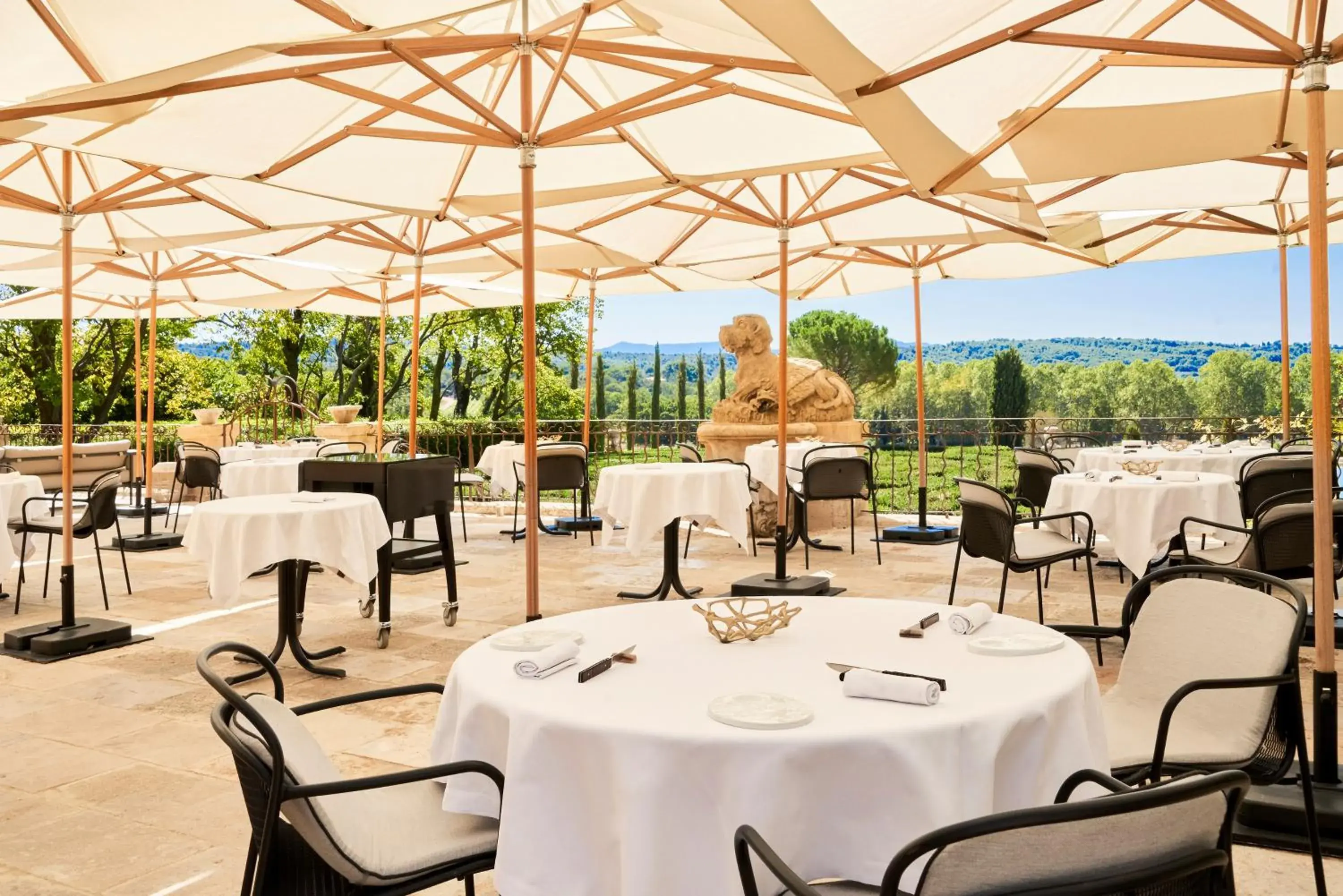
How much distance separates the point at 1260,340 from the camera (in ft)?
151

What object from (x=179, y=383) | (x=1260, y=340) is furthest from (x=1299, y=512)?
(x=1260, y=340)

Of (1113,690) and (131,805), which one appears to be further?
(131,805)

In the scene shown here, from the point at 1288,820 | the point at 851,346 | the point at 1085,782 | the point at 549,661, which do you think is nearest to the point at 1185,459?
the point at 1288,820

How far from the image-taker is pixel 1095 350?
1906 inches

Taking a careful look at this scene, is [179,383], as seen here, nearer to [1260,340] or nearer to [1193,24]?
[1193,24]

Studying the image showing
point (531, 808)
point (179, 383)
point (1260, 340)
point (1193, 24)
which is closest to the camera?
→ point (531, 808)

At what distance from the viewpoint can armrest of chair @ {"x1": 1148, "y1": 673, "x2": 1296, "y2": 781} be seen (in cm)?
217

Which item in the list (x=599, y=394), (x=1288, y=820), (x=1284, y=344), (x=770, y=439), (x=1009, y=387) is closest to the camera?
(x=1288, y=820)

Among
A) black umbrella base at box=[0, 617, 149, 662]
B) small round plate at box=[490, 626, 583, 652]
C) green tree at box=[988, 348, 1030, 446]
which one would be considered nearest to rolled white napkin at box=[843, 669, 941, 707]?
small round plate at box=[490, 626, 583, 652]

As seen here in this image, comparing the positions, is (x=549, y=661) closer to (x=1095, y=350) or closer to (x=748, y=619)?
(x=748, y=619)

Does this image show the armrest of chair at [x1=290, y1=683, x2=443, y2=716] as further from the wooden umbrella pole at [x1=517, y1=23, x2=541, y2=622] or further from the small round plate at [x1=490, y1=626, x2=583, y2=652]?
the wooden umbrella pole at [x1=517, y1=23, x2=541, y2=622]

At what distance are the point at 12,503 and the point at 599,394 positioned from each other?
88.4ft

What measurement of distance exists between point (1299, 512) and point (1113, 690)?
1999mm

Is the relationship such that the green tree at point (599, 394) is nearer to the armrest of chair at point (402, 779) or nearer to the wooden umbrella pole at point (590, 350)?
the wooden umbrella pole at point (590, 350)
